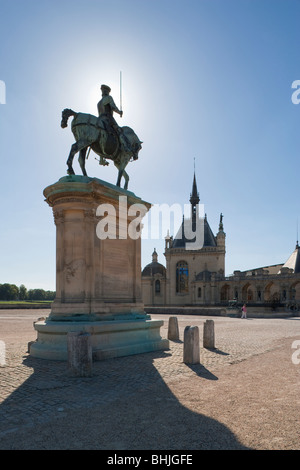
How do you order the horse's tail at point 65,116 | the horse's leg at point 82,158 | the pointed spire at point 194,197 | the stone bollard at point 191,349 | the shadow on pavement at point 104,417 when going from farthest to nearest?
1. the pointed spire at point 194,197
2. the horse's leg at point 82,158
3. the horse's tail at point 65,116
4. the stone bollard at point 191,349
5. the shadow on pavement at point 104,417

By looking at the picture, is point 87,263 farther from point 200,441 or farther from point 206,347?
point 200,441

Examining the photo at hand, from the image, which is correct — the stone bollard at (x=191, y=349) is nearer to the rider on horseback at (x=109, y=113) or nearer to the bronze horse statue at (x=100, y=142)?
the bronze horse statue at (x=100, y=142)

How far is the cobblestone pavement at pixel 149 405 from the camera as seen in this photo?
4.06 metres

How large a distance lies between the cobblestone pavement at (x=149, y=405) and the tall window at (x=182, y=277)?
215ft

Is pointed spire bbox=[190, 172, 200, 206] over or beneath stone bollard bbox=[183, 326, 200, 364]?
over

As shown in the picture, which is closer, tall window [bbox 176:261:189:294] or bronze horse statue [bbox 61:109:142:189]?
bronze horse statue [bbox 61:109:142:189]

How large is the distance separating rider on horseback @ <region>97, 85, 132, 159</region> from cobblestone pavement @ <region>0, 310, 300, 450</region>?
7450mm

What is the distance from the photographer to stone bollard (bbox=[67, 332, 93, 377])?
284 inches

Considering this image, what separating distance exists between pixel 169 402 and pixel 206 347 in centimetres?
629

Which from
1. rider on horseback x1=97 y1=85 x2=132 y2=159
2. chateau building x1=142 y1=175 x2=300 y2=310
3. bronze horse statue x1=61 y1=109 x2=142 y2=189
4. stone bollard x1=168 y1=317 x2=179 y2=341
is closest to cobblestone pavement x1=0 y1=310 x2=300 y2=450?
stone bollard x1=168 y1=317 x2=179 y2=341

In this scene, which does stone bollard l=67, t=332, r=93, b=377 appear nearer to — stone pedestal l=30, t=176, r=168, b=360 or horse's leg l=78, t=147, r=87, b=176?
stone pedestal l=30, t=176, r=168, b=360

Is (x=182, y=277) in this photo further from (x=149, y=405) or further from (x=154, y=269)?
(x=149, y=405)

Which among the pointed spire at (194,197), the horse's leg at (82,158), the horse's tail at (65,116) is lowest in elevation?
the horse's leg at (82,158)

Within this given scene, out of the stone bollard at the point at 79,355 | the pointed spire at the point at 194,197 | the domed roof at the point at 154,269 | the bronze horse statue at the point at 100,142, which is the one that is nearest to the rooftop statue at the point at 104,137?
the bronze horse statue at the point at 100,142
